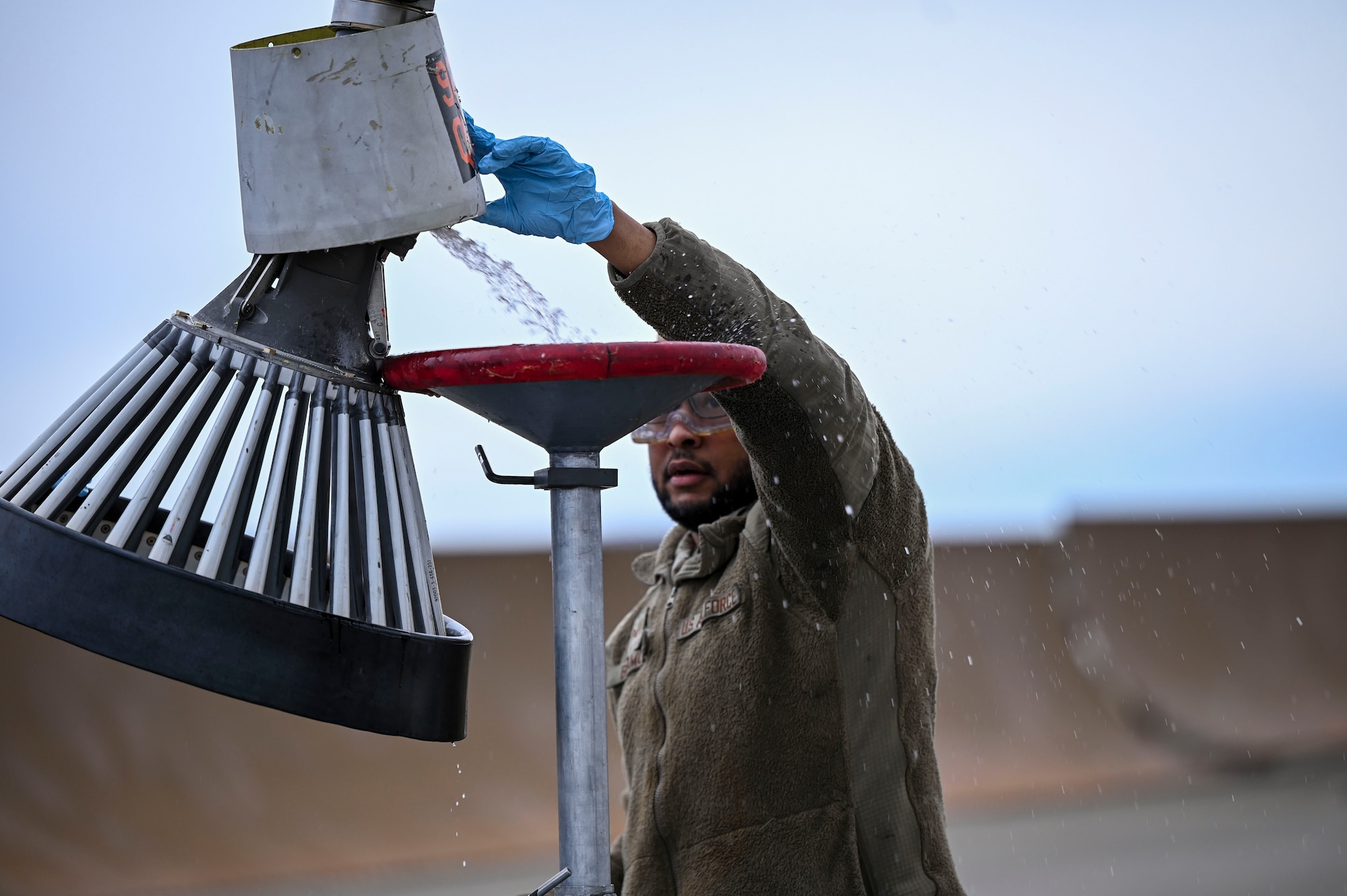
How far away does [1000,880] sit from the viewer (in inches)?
205

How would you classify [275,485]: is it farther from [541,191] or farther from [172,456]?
[541,191]

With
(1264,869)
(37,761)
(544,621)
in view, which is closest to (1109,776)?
(1264,869)

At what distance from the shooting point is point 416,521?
130 centimetres

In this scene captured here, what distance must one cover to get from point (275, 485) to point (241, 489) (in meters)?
0.03

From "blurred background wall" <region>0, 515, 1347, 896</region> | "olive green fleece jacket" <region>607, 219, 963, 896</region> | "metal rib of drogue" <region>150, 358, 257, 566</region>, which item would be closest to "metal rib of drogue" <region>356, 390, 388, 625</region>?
"metal rib of drogue" <region>150, 358, 257, 566</region>

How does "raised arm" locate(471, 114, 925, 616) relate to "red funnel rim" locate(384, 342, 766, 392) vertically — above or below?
above

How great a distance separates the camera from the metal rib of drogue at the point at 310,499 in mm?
1172

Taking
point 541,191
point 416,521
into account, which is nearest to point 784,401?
point 541,191

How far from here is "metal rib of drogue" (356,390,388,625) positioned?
122 cm

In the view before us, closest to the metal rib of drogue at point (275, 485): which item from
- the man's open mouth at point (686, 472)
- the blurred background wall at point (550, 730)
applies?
the man's open mouth at point (686, 472)

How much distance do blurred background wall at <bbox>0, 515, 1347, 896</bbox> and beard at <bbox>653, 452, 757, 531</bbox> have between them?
3.05 meters

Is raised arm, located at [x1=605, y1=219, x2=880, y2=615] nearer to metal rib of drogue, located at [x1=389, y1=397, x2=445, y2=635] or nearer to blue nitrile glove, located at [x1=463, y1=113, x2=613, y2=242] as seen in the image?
blue nitrile glove, located at [x1=463, y1=113, x2=613, y2=242]

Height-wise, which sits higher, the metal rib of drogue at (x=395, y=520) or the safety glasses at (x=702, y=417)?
the safety glasses at (x=702, y=417)

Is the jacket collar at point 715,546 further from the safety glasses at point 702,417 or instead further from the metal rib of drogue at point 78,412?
the metal rib of drogue at point 78,412
